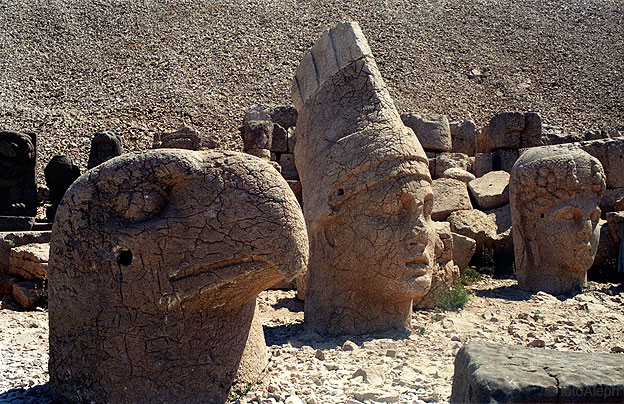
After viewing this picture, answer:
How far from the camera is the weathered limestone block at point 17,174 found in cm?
691

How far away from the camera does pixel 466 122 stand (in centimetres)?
1120

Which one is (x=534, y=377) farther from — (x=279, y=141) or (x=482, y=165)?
(x=482, y=165)

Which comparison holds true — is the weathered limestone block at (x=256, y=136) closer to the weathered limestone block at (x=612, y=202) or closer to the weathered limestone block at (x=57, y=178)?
the weathered limestone block at (x=57, y=178)

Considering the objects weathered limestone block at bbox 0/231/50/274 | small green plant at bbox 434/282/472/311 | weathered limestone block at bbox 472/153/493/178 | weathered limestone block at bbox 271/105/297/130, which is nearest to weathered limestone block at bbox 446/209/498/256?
weathered limestone block at bbox 472/153/493/178

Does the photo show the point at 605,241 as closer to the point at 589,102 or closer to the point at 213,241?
the point at 213,241

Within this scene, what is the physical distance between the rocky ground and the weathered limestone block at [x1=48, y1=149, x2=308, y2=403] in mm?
335

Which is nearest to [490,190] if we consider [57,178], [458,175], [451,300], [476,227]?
[458,175]

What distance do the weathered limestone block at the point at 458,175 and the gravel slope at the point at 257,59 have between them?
8.16 m

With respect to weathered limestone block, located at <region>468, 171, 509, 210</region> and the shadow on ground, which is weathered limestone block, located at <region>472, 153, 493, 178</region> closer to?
weathered limestone block, located at <region>468, 171, 509, 210</region>

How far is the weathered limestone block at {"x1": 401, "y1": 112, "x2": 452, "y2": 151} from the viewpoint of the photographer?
31.3ft

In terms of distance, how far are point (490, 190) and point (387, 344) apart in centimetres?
541

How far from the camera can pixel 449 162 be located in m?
9.41

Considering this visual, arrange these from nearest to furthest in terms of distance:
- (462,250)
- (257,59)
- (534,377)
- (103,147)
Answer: (534,377)
(462,250)
(103,147)
(257,59)

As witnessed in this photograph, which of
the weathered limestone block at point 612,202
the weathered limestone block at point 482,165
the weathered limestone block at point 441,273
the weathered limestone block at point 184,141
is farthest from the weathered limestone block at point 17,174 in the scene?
the weathered limestone block at point 612,202
